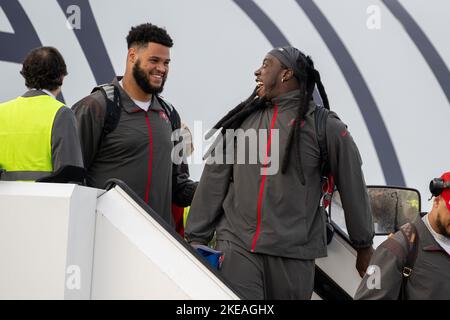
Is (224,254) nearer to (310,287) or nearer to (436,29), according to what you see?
(310,287)

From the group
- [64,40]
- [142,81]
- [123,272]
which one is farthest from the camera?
[64,40]

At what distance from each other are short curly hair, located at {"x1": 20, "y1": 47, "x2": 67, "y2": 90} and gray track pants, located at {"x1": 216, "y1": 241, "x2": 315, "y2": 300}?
2.83 ft

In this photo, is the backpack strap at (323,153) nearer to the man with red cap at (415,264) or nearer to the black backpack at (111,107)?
the man with red cap at (415,264)

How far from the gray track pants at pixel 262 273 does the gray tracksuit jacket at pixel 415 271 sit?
1.80 ft

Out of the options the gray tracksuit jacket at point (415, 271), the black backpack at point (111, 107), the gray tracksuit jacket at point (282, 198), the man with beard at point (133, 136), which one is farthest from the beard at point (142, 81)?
the gray tracksuit jacket at point (415, 271)

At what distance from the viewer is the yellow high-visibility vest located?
345 centimetres

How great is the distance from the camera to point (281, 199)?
138 inches

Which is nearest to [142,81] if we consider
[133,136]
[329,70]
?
[133,136]

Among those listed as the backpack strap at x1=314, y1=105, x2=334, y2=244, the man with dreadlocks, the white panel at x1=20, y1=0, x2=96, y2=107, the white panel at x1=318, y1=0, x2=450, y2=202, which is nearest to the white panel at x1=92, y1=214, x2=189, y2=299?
the man with dreadlocks

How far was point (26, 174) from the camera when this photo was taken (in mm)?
3449

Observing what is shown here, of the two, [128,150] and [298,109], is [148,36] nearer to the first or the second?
[128,150]

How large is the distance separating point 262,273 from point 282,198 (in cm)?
26

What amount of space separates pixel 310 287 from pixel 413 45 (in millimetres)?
2146

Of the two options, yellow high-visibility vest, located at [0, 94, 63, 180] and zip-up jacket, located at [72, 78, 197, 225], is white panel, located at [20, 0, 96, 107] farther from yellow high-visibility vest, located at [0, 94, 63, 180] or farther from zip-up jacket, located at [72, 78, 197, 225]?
yellow high-visibility vest, located at [0, 94, 63, 180]
